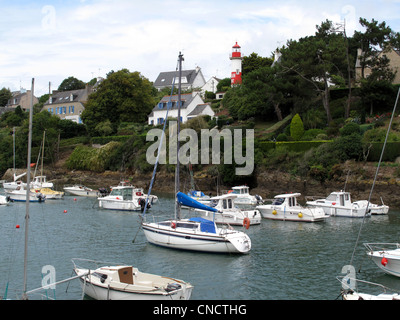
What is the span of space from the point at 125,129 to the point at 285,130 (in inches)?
1410

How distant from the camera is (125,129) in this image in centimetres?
9250

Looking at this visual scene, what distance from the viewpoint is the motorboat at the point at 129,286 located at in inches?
730

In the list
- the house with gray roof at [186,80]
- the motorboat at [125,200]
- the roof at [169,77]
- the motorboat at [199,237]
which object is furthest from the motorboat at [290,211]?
the roof at [169,77]

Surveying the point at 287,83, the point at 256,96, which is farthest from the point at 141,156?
the point at 287,83

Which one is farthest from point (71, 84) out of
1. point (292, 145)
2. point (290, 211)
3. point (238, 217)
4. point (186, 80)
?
point (238, 217)

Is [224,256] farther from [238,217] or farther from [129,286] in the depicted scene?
[238,217]

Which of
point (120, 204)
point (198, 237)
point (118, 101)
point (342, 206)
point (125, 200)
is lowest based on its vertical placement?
point (198, 237)

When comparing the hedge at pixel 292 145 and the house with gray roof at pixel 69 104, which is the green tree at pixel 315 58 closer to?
the hedge at pixel 292 145

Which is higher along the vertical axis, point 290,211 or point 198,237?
point 290,211

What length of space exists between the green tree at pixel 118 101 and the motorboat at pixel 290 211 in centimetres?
5812

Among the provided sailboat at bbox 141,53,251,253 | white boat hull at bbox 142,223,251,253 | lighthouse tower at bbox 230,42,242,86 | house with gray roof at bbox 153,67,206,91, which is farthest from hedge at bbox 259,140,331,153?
house with gray roof at bbox 153,67,206,91

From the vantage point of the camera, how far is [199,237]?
29.2 m

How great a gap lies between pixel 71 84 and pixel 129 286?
125 metres

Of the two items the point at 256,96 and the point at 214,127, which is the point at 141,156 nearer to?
the point at 214,127
